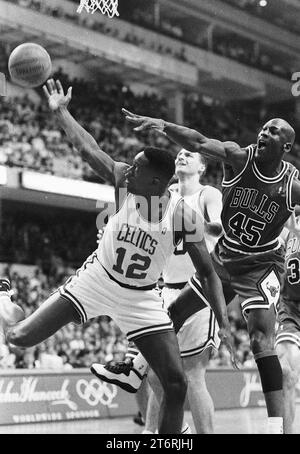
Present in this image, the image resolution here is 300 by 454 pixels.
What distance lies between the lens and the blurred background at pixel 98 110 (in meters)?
8.86

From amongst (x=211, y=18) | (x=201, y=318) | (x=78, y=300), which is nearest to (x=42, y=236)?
(x=211, y=18)

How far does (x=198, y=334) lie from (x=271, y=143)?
1.42 metres

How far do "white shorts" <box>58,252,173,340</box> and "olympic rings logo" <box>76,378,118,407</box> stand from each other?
467cm

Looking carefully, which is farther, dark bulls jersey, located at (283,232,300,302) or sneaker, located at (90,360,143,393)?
dark bulls jersey, located at (283,232,300,302)

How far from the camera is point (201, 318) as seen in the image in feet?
17.4

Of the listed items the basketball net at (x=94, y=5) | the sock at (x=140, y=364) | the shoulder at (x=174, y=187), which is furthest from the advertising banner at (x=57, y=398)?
the basketball net at (x=94, y=5)

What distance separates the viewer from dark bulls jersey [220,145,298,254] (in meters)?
5.10

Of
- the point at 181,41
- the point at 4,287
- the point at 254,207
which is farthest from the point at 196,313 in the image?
the point at 181,41

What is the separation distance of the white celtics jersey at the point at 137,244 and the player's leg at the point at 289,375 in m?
1.40

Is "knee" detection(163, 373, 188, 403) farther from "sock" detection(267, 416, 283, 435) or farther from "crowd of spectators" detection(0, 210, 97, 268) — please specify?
"crowd of spectators" detection(0, 210, 97, 268)

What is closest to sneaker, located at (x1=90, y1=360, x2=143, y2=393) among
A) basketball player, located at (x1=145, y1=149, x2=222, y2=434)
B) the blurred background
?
basketball player, located at (x1=145, y1=149, x2=222, y2=434)

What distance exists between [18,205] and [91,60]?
8.56ft

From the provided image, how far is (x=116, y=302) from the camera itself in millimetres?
4352

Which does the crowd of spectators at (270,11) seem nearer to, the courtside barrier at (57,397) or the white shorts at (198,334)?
the white shorts at (198,334)
